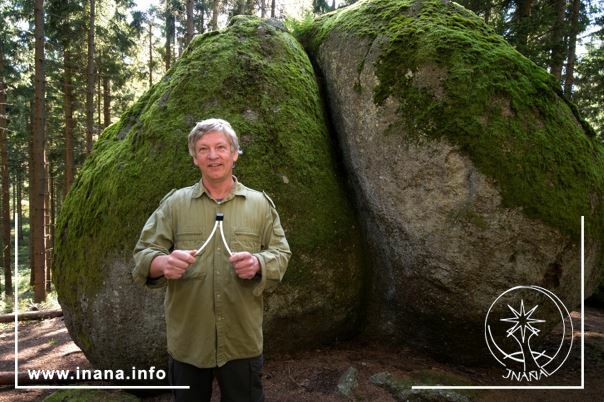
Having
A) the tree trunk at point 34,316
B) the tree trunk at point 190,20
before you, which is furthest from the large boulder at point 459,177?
the tree trunk at point 190,20

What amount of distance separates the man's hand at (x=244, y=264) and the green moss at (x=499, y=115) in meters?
2.91

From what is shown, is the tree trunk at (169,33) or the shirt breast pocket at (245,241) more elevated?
the tree trunk at (169,33)

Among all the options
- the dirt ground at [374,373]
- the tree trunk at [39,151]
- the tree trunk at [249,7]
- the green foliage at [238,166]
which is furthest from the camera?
the tree trunk at [249,7]

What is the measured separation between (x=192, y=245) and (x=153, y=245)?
238 mm

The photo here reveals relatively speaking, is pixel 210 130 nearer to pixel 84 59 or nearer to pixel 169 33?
pixel 84 59

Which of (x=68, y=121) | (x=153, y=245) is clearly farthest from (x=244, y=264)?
(x=68, y=121)

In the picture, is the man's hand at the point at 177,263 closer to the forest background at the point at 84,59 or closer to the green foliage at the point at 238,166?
the green foliage at the point at 238,166

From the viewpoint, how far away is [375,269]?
5.05 m

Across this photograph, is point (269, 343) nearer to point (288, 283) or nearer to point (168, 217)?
point (288, 283)

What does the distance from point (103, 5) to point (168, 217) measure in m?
16.3

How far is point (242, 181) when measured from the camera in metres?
4.53

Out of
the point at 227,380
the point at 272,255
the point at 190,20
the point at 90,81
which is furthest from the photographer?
the point at 90,81

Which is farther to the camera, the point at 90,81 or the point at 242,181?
the point at 90,81

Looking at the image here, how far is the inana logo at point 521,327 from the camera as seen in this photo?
14.4 ft
